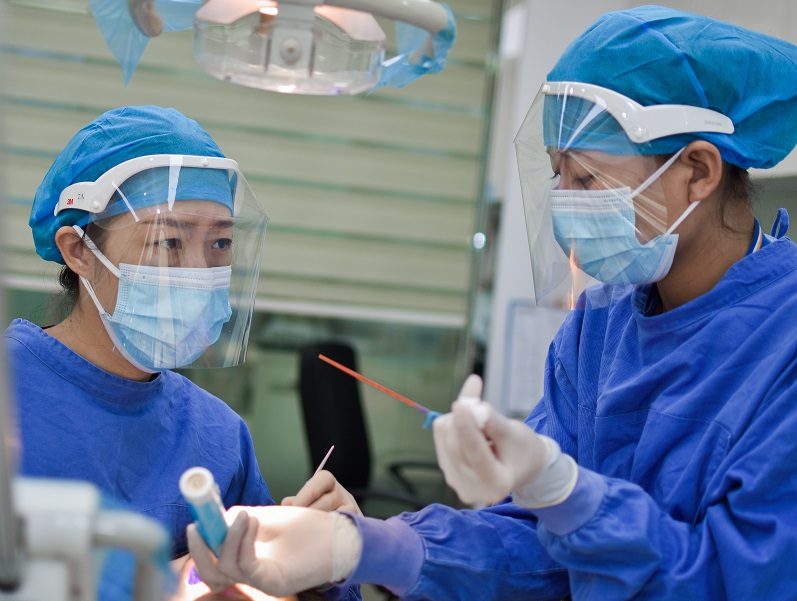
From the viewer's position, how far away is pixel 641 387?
4.00 feet

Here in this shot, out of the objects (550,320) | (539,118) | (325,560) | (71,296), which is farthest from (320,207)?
(325,560)

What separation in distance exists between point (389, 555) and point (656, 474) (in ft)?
1.31

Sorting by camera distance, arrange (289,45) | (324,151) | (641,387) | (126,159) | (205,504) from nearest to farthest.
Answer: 1. (205,504)
2. (289,45)
3. (641,387)
4. (126,159)
5. (324,151)

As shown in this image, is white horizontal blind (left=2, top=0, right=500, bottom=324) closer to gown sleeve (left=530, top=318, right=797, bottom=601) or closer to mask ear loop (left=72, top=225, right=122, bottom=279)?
mask ear loop (left=72, top=225, right=122, bottom=279)

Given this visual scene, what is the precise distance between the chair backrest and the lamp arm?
2003 millimetres

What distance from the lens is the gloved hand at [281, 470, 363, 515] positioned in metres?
1.26

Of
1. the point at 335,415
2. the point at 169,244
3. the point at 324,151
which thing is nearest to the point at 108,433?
the point at 169,244

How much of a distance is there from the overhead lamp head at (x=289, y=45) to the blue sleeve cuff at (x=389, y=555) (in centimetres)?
60

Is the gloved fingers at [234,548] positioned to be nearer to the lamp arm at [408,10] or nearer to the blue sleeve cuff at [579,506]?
the blue sleeve cuff at [579,506]

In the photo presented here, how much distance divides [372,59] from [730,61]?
499 mm

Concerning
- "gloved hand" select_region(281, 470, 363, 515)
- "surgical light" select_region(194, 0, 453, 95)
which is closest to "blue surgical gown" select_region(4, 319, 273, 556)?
"gloved hand" select_region(281, 470, 363, 515)

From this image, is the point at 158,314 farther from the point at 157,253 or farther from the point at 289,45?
the point at 289,45

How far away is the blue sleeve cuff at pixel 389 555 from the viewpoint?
3.59 ft

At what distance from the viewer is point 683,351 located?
1186 millimetres
